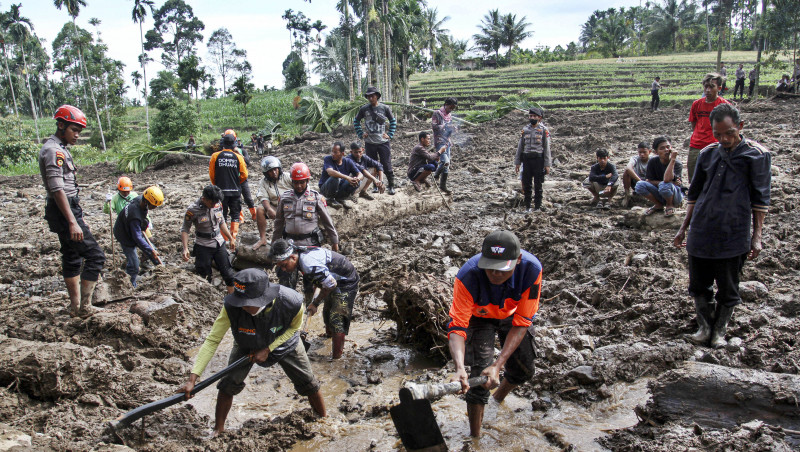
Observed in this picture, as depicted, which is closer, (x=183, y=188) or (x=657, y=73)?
(x=183, y=188)

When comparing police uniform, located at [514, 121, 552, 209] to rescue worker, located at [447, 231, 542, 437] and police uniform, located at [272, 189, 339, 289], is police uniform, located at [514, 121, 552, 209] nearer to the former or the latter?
police uniform, located at [272, 189, 339, 289]

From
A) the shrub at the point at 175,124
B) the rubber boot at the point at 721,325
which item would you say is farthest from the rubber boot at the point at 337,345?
the shrub at the point at 175,124

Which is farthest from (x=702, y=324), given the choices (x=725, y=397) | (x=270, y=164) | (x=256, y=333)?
(x=270, y=164)

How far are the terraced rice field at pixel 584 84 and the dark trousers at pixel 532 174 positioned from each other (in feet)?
→ 58.4

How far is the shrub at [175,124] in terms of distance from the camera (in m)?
26.0

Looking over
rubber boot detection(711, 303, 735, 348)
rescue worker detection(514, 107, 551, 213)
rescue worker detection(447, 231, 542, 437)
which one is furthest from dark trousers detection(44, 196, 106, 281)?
rescue worker detection(514, 107, 551, 213)

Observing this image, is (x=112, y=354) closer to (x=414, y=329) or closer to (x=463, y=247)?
(x=414, y=329)

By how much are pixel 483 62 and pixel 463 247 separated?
52.0 metres

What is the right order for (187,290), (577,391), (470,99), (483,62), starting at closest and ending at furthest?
(577,391) → (187,290) → (470,99) → (483,62)

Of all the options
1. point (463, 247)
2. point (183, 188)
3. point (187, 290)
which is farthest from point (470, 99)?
point (187, 290)

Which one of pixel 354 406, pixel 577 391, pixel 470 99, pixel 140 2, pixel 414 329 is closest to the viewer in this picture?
pixel 577 391

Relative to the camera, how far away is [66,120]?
14.7 ft

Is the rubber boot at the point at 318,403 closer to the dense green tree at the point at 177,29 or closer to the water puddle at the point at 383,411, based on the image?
the water puddle at the point at 383,411

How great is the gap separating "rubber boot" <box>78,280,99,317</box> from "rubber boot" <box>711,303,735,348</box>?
567cm
